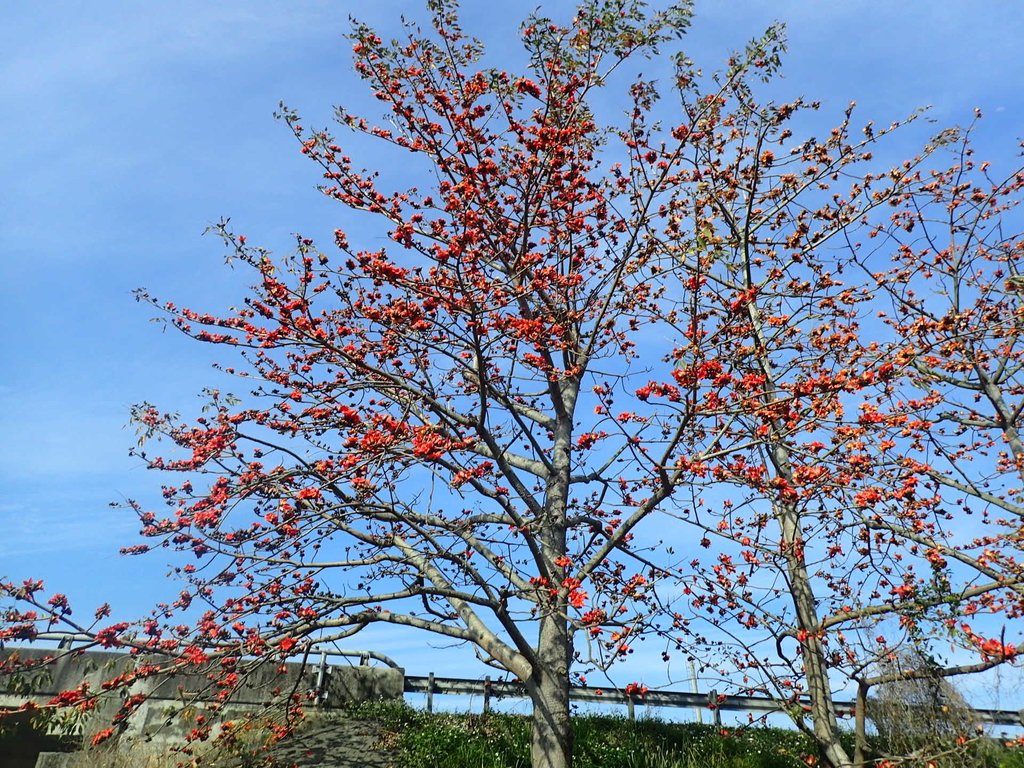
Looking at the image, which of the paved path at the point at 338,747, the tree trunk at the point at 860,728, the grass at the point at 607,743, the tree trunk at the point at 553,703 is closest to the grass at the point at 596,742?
the grass at the point at 607,743

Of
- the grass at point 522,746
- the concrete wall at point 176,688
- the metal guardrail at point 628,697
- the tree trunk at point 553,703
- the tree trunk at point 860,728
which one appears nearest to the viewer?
the tree trunk at point 860,728

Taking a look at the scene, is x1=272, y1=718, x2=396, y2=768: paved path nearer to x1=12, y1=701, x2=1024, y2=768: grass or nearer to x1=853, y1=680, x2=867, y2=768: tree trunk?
x1=12, y1=701, x2=1024, y2=768: grass

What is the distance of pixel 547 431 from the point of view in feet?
35.2

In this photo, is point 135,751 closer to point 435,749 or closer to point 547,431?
point 435,749

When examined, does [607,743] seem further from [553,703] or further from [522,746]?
[553,703]

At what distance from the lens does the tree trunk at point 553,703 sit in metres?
8.02

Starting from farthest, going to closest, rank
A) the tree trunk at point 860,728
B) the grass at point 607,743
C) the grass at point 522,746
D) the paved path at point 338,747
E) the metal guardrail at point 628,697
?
the metal guardrail at point 628,697, the paved path at point 338,747, the grass at point 607,743, the grass at point 522,746, the tree trunk at point 860,728

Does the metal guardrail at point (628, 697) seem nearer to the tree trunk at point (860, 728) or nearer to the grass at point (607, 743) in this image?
the grass at point (607, 743)

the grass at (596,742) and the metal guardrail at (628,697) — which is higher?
the metal guardrail at (628,697)

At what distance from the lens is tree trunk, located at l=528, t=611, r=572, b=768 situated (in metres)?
8.02

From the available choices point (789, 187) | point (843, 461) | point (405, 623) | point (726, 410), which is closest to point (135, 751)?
point (405, 623)

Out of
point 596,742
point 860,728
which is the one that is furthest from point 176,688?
point 860,728

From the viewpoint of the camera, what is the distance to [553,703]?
8141 mm

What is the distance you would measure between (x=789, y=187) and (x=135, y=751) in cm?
1299
